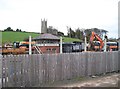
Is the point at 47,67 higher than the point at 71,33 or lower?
lower

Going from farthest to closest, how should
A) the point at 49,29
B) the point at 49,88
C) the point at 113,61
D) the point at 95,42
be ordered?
the point at 49,29 < the point at 95,42 < the point at 113,61 < the point at 49,88

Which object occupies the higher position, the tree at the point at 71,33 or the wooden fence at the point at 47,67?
the tree at the point at 71,33

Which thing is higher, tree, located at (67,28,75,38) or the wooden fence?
tree, located at (67,28,75,38)

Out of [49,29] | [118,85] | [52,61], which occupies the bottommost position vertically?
[118,85]

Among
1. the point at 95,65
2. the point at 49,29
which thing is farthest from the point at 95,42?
the point at 49,29

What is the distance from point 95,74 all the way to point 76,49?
16557 millimetres

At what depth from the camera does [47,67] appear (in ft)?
41.0

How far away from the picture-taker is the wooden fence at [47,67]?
10734mm

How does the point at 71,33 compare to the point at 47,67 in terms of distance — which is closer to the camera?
the point at 47,67

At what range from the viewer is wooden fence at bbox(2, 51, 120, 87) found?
10.7 m

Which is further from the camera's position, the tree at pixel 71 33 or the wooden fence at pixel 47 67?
the tree at pixel 71 33

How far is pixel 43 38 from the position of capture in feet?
130

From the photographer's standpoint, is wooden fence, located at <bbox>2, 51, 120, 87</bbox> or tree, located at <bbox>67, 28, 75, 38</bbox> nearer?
wooden fence, located at <bbox>2, 51, 120, 87</bbox>

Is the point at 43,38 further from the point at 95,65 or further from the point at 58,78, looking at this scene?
the point at 58,78
